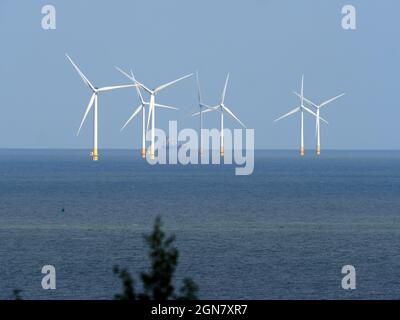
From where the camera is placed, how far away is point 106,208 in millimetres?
112562

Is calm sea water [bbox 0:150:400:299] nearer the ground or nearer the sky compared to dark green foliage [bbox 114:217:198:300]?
nearer the ground

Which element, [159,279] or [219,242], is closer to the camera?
[159,279]

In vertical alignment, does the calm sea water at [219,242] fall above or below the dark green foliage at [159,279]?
below

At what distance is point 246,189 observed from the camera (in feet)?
541

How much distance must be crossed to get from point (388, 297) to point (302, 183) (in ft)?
456

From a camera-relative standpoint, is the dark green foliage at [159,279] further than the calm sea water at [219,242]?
No

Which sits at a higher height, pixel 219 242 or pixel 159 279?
pixel 159 279

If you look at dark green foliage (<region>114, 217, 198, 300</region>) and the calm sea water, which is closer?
dark green foliage (<region>114, 217, 198, 300</region>)

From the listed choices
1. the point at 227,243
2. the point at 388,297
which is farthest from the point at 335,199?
the point at 388,297
